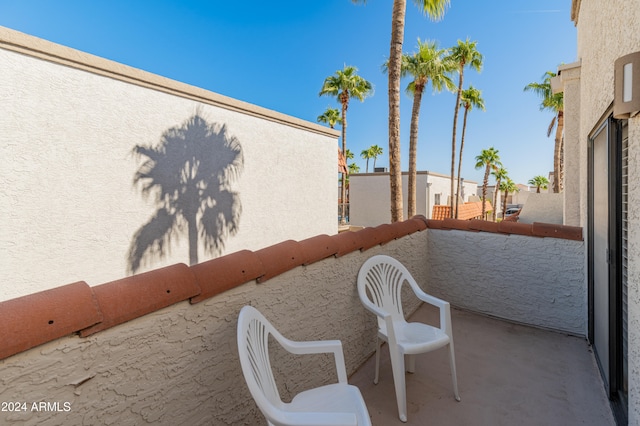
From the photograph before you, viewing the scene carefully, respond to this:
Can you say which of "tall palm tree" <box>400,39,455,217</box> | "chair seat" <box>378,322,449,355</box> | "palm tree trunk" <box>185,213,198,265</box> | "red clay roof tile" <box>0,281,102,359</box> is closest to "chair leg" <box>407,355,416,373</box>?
"chair seat" <box>378,322,449,355</box>

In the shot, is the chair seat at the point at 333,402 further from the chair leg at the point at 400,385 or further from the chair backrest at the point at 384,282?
the chair backrest at the point at 384,282

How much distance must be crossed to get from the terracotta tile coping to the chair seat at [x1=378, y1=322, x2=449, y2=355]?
1.03 metres

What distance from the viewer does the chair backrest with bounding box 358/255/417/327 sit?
331 cm

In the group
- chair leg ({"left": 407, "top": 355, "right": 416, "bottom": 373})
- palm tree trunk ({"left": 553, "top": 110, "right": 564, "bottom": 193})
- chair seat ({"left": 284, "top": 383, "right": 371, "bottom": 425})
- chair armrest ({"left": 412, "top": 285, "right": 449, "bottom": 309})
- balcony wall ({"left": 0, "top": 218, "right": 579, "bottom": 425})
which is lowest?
chair leg ({"left": 407, "top": 355, "right": 416, "bottom": 373})

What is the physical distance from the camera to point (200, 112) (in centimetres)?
648

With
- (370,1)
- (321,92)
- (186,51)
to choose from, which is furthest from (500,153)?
(186,51)

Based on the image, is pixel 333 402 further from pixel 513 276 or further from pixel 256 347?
pixel 513 276

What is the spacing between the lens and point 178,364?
1.62 metres

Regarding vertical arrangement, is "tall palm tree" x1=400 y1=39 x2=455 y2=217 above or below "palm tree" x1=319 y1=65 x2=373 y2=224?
below

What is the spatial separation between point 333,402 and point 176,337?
106 cm

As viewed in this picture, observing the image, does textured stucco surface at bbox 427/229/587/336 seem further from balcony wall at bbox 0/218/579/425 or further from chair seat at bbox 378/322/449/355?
balcony wall at bbox 0/218/579/425

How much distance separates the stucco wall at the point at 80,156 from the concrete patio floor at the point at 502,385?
463cm

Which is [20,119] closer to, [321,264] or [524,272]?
[321,264]

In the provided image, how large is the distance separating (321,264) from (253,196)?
17.0 ft
